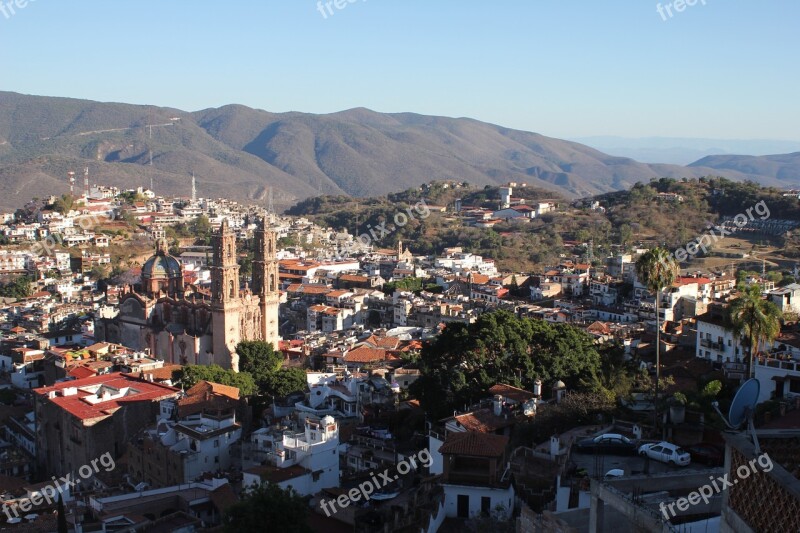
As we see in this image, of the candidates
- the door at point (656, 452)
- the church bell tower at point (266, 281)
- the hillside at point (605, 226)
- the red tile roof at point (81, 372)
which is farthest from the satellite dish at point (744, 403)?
the hillside at point (605, 226)

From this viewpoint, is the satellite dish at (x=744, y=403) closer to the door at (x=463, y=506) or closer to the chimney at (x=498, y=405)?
the door at (x=463, y=506)

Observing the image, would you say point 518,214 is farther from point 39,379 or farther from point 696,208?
point 39,379

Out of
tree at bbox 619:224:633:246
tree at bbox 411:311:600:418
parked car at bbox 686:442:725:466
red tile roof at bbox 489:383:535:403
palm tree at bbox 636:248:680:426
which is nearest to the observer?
parked car at bbox 686:442:725:466

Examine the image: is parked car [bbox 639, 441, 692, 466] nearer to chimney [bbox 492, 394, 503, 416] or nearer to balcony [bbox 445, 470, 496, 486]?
balcony [bbox 445, 470, 496, 486]

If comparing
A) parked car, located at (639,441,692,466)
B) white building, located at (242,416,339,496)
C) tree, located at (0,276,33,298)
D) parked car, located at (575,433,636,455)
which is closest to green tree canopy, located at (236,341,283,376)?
white building, located at (242,416,339,496)

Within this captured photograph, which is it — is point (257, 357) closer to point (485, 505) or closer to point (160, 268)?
point (160, 268)
